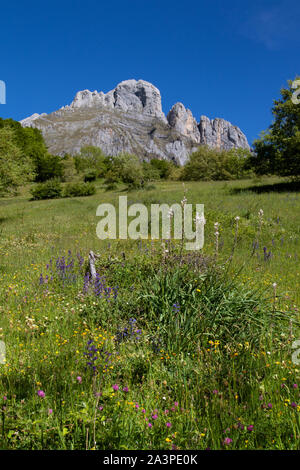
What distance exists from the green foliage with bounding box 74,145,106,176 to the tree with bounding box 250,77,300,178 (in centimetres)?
6178

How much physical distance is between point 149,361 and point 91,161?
93490 millimetres

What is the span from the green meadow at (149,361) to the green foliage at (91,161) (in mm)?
77771

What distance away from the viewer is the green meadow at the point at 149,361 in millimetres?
2285

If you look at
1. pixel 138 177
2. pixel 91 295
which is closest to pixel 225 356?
pixel 91 295

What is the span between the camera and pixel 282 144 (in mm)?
22609

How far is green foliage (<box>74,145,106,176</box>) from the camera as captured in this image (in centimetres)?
8639

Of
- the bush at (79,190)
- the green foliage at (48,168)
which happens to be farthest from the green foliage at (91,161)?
the bush at (79,190)

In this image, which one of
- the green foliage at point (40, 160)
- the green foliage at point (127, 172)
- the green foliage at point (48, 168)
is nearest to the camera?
the green foliage at point (127, 172)

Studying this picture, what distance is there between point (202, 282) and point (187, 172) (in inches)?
2719

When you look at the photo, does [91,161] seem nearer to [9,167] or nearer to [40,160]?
[40,160]
